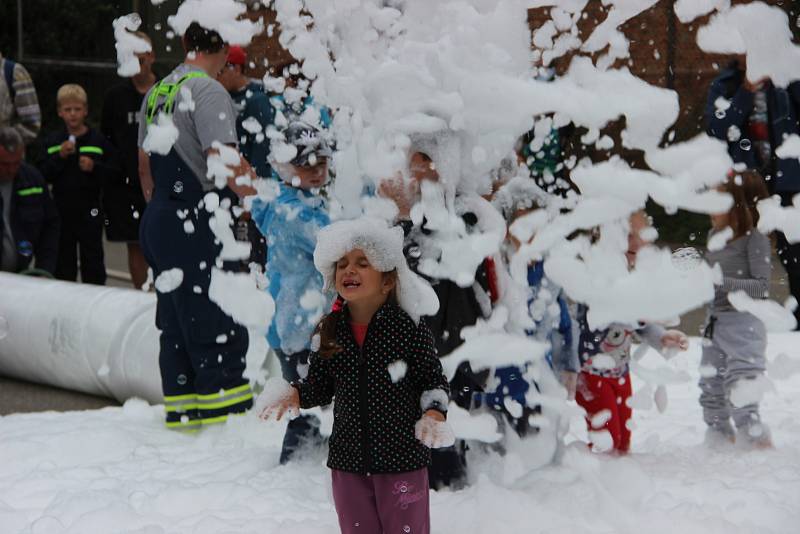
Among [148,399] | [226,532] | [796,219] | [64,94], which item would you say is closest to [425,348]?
[226,532]

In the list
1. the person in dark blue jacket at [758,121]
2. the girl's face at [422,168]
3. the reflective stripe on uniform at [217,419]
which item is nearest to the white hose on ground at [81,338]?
the reflective stripe on uniform at [217,419]

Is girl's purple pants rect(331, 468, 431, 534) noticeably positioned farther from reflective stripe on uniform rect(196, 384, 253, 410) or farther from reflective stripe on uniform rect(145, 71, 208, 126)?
reflective stripe on uniform rect(145, 71, 208, 126)

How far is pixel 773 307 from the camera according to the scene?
14.7 feet

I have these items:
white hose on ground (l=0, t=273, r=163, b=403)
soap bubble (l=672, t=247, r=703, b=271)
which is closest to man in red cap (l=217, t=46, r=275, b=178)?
white hose on ground (l=0, t=273, r=163, b=403)

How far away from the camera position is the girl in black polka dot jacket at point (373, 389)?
310 cm

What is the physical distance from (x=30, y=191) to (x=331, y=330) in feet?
15.9

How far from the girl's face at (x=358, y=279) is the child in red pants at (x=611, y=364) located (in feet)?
4.66

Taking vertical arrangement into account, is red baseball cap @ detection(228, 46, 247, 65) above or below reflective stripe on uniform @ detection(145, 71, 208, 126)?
above

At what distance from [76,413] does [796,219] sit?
140 inches

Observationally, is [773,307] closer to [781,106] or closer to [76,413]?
[781,106]

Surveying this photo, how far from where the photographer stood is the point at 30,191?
24.4ft

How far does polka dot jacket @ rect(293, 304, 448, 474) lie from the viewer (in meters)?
3.09

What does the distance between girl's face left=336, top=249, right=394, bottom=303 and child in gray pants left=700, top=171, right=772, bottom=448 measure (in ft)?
6.04

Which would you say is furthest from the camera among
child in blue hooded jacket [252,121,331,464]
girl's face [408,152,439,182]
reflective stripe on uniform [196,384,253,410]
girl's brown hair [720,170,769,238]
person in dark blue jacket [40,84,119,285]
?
person in dark blue jacket [40,84,119,285]
